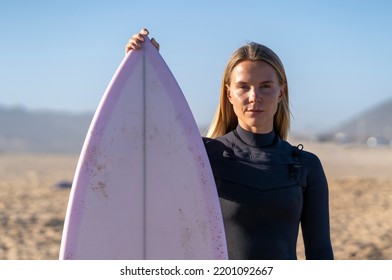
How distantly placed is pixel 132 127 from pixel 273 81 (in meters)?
0.65

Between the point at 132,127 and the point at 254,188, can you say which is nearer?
the point at 254,188

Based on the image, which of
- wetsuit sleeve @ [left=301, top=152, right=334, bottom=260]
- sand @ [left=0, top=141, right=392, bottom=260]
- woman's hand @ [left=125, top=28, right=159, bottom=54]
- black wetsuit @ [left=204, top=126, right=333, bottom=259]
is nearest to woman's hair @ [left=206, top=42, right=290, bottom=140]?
black wetsuit @ [left=204, top=126, right=333, bottom=259]

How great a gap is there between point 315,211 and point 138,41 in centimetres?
98

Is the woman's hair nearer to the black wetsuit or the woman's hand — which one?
the black wetsuit

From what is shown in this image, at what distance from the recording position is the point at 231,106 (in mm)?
2248

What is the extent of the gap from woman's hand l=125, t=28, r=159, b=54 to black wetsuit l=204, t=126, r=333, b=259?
0.55m

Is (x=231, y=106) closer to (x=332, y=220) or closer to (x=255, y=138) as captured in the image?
(x=255, y=138)

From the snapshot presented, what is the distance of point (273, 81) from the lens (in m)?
2.04

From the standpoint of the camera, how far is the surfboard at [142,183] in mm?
2275

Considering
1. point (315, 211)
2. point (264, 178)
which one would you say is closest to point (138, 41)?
point (264, 178)

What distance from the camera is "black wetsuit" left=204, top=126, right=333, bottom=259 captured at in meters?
1.96

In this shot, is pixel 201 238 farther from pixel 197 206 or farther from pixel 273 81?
pixel 273 81

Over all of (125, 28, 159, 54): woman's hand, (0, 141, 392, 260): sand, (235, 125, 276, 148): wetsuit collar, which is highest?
(0, 141, 392, 260): sand
